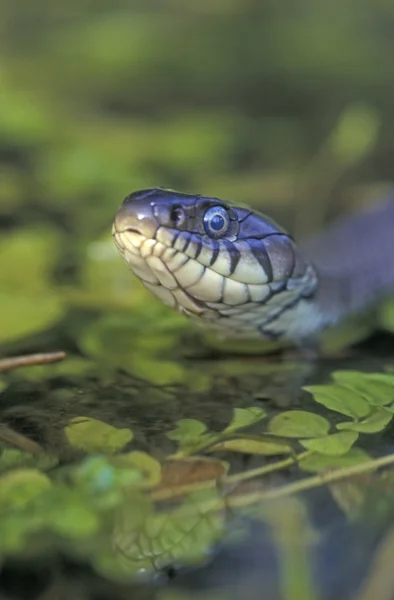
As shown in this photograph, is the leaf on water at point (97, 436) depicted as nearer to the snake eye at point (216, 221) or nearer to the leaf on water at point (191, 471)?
the leaf on water at point (191, 471)

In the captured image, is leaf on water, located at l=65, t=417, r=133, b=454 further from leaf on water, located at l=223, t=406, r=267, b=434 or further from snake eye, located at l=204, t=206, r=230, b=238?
snake eye, located at l=204, t=206, r=230, b=238

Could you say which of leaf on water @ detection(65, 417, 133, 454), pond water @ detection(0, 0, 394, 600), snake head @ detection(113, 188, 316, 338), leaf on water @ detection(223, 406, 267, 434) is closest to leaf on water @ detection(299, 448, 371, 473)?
pond water @ detection(0, 0, 394, 600)

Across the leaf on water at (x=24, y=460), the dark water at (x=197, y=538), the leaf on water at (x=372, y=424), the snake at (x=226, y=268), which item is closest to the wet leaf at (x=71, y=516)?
the dark water at (x=197, y=538)

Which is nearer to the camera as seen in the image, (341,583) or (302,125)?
(341,583)

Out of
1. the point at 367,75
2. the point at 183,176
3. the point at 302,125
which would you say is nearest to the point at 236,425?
the point at 183,176

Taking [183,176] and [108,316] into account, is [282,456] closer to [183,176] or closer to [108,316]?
[108,316]

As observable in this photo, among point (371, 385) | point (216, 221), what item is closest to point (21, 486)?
point (371, 385)
